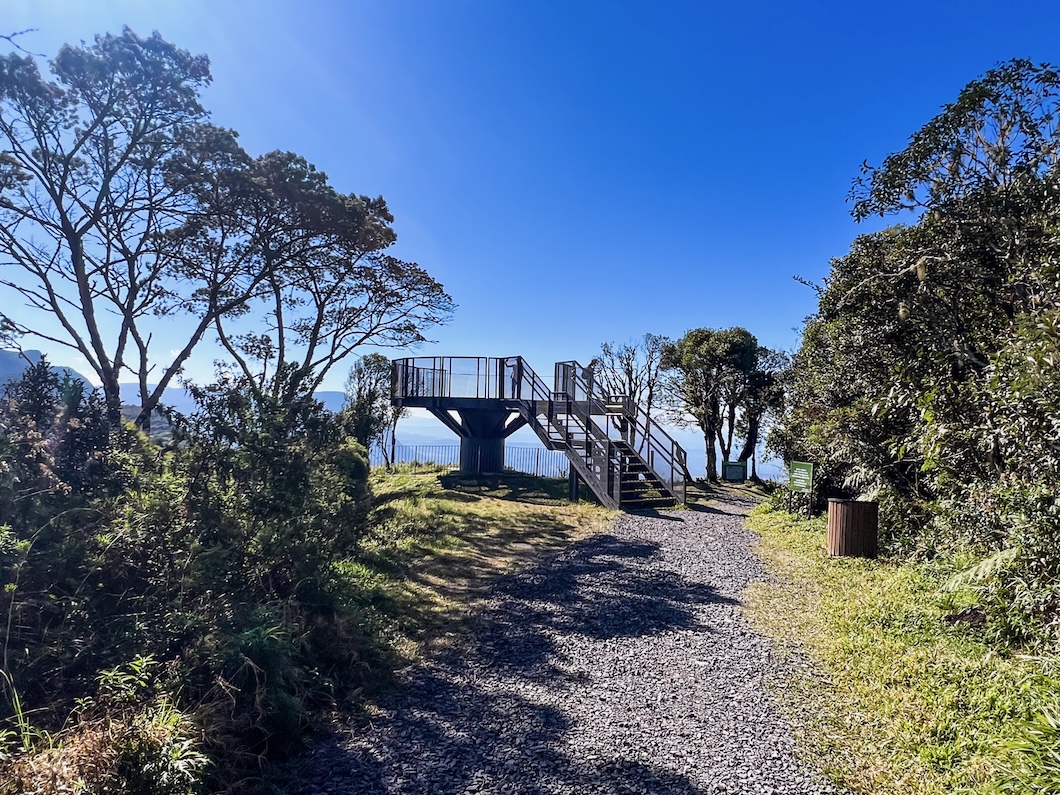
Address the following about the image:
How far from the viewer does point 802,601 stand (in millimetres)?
6023

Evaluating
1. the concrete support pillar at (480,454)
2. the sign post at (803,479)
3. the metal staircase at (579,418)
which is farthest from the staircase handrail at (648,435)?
the concrete support pillar at (480,454)

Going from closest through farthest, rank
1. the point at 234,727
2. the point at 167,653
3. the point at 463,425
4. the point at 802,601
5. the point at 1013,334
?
the point at 234,727 → the point at 167,653 → the point at 1013,334 → the point at 802,601 → the point at 463,425

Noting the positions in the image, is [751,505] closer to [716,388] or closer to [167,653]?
[716,388]

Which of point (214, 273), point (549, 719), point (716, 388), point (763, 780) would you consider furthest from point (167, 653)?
point (716, 388)

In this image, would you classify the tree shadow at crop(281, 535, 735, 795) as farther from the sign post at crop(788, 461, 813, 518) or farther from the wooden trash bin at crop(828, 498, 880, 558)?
the sign post at crop(788, 461, 813, 518)

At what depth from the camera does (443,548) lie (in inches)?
341

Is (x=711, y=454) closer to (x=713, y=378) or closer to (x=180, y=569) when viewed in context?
(x=713, y=378)

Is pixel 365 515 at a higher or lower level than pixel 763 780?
higher

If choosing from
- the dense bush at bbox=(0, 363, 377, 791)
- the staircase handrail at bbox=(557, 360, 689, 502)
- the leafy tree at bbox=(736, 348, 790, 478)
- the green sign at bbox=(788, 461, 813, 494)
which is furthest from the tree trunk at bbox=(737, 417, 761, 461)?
the dense bush at bbox=(0, 363, 377, 791)

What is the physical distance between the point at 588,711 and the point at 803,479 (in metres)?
7.91

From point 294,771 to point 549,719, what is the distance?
5.24 ft

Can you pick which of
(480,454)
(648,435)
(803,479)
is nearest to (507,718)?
(803,479)

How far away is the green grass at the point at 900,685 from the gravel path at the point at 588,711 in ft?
0.93

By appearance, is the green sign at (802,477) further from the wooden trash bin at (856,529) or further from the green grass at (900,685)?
the green grass at (900,685)
